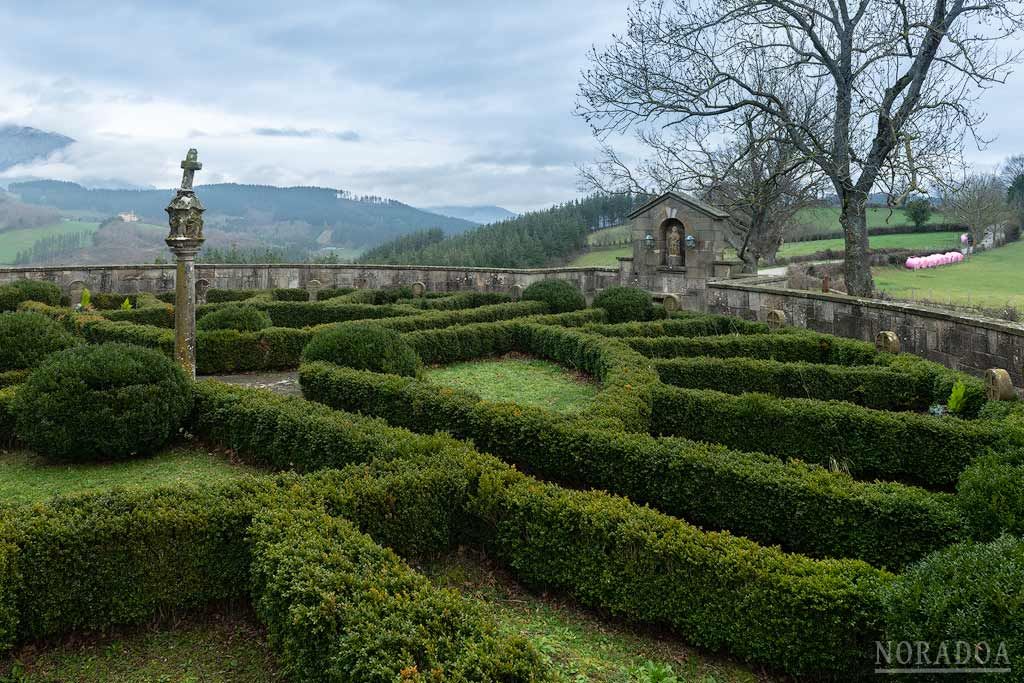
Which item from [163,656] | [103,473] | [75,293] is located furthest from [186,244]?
[75,293]

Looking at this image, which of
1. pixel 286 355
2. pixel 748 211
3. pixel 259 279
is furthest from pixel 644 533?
pixel 748 211

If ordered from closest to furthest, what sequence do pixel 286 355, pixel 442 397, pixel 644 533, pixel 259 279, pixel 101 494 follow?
pixel 644 533 < pixel 101 494 < pixel 442 397 < pixel 286 355 < pixel 259 279

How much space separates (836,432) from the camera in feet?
25.2

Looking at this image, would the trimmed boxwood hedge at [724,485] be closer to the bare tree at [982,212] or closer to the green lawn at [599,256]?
the bare tree at [982,212]

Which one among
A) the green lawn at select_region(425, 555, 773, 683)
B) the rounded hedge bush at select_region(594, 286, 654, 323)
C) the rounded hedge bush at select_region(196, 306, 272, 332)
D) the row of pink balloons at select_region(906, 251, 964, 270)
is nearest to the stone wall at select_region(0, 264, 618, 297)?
the rounded hedge bush at select_region(594, 286, 654, 323)

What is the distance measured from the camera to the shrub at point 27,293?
16.2 meters

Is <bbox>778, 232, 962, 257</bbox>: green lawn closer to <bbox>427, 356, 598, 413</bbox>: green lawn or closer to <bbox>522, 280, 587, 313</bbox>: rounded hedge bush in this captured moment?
<bbox>522, 280, 587, 313</bbox>: rounded hedge bush

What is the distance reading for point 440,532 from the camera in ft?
18.1

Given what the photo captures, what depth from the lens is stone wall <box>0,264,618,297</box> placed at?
2006 centimetres

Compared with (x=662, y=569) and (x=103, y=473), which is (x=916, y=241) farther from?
(x=103, y=473)

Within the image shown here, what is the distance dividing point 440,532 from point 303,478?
1.10 m

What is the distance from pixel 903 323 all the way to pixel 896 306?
0.31 metres

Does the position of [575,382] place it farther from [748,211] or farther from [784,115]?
[748,211]

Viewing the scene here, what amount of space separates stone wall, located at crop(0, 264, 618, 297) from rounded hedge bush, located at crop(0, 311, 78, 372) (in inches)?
421
